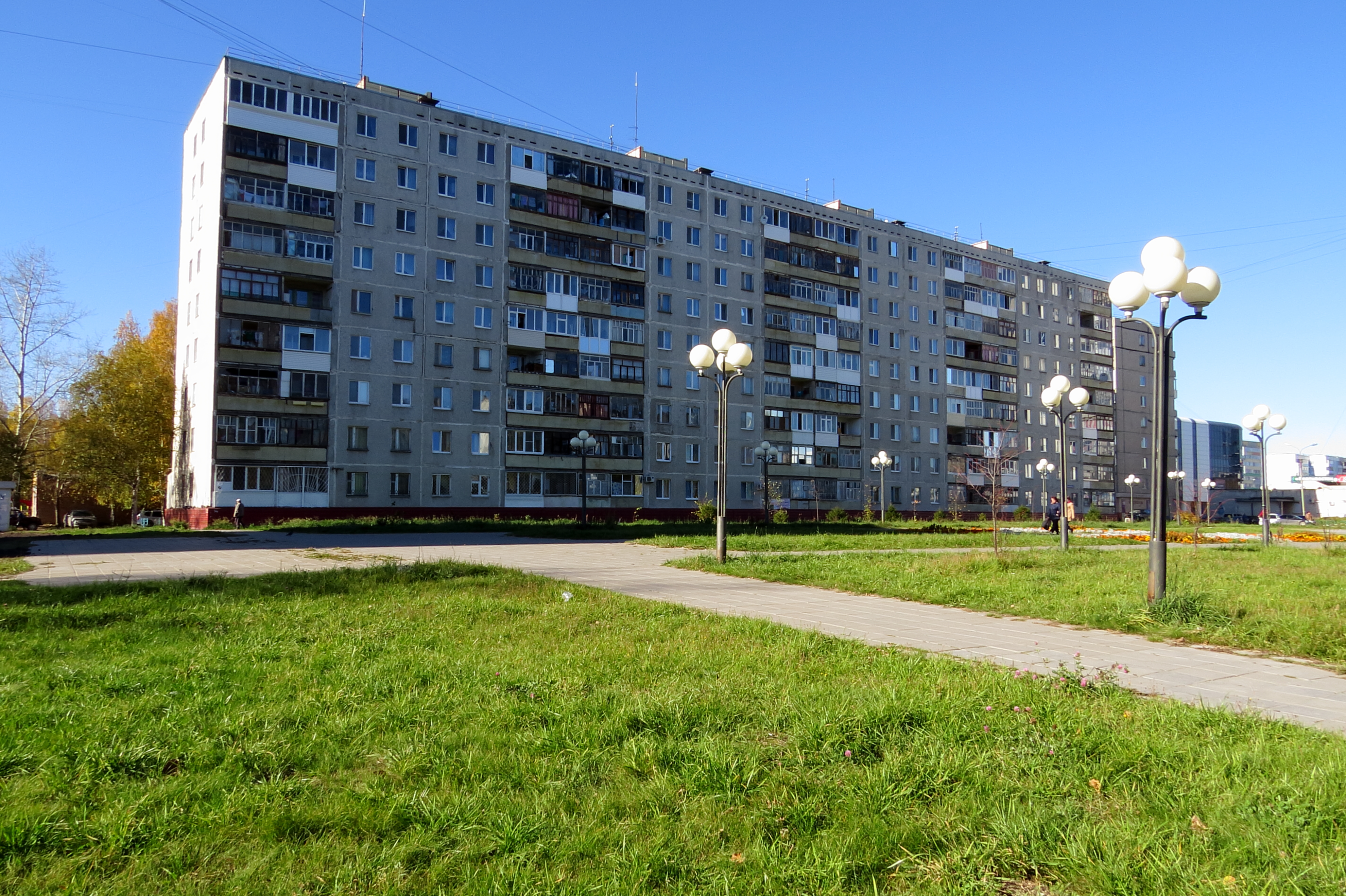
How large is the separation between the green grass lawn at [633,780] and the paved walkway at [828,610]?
3.63 feet

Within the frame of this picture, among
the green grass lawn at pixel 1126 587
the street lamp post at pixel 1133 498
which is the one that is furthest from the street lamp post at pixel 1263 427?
the street lamp post at pixel 1133 498

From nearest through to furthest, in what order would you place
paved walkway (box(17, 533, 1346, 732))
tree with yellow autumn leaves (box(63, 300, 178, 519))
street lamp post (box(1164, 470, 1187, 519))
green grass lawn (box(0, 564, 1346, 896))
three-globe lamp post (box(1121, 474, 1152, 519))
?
1. green grass lawn (box(0, 564, 1346, 896))
2. paved walkway (box(17, 533, 1346, 732))
3. tree with yellow autumn leaves (box(63, 300, 178, 519))
4. street lamp post (box(1164, 470, 1187, 519))
5. three-globe lamp post (box(1121, 474, 1152, 519))

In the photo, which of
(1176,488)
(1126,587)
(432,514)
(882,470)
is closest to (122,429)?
(432,514)

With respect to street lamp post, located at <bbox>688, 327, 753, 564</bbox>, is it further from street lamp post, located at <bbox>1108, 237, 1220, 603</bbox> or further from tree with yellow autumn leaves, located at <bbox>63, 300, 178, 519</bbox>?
tree with yellow autumn leaves, located at <bbox>63, 300, 178, 519</bbox>

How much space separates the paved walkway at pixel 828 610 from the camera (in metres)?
6.35

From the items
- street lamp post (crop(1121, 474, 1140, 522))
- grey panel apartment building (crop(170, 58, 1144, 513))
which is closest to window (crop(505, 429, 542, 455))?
grey panel apartment building (crop(170, 58, 1144, 513))

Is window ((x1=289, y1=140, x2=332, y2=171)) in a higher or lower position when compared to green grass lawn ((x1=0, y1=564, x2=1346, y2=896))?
higher

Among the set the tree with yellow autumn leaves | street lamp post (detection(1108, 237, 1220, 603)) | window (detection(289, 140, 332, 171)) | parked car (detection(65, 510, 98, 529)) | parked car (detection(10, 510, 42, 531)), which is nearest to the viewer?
street lamp post (detection(1108, 237, 1220, 603))

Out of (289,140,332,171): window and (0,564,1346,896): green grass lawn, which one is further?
(289,140,332,171): window

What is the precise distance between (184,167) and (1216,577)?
56.4 m

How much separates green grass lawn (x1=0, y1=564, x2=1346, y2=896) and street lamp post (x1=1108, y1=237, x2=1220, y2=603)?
4.96 metres

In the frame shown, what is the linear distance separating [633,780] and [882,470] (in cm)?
5436

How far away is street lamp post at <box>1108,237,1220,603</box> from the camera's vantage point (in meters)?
10.2

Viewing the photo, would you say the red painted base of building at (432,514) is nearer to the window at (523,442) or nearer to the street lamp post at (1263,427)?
the window at (523,442)
